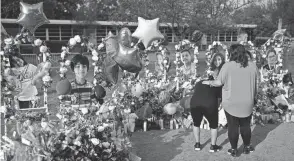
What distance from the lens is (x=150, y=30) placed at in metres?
6.68

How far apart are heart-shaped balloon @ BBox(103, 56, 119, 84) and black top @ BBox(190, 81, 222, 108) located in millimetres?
1236

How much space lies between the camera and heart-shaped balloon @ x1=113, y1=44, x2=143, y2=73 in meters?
5.18

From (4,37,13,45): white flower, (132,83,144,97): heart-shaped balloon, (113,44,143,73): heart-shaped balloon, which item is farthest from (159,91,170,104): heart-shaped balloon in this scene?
(4,37,13,45): white flower

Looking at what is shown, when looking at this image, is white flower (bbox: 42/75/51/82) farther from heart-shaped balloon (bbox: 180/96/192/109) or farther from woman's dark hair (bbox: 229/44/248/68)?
heart-shaped balloon (bbox: 180/96/192/109)

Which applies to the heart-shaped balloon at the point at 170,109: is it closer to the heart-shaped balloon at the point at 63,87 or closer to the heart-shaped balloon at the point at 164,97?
the heart-shaped balloon at the point at 164,97

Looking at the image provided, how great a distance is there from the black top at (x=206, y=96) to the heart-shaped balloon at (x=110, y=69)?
1.24 m

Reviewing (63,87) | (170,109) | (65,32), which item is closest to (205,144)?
(170,109)

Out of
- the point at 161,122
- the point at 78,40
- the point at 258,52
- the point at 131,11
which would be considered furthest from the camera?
the point at 131,11

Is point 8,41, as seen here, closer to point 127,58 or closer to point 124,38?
point 127,58

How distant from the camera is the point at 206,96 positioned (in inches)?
206

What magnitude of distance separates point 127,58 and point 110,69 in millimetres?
344

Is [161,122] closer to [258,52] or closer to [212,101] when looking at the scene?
[212,101]

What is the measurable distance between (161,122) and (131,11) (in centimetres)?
1515

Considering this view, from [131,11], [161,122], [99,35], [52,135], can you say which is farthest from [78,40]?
[99,35]
